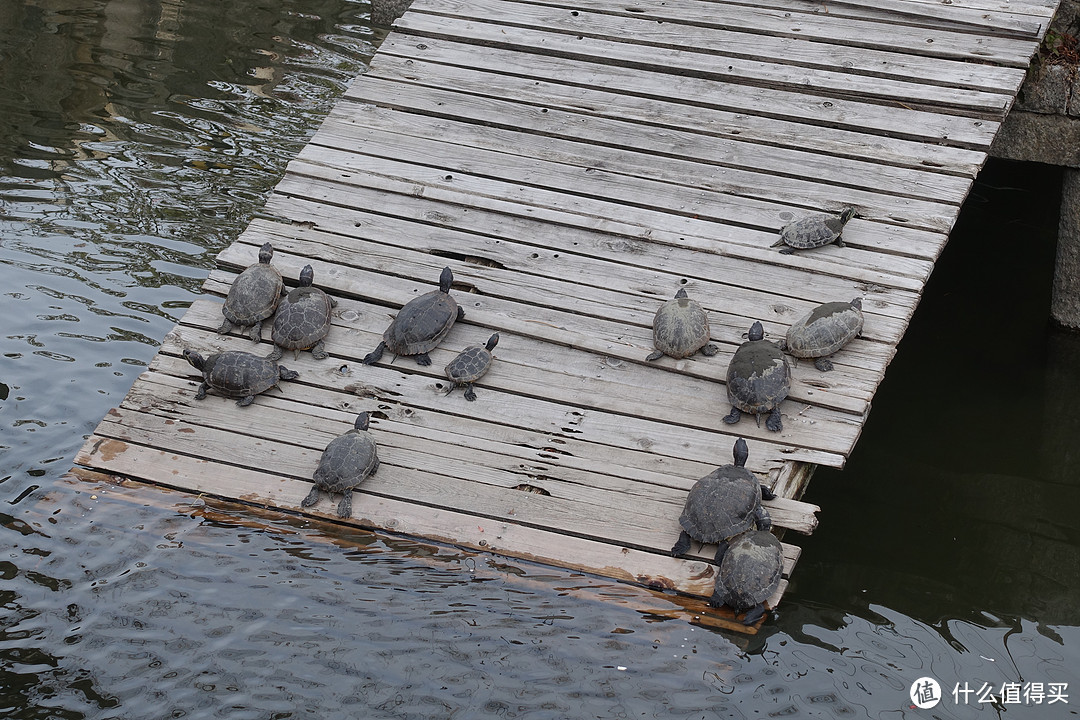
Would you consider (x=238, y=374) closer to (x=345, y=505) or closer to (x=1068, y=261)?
(x=345, y=505)

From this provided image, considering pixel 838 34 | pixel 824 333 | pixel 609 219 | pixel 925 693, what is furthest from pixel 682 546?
pixel 838 34

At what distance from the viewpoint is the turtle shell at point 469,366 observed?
484 cm

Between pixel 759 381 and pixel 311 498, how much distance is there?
2192 millimetres

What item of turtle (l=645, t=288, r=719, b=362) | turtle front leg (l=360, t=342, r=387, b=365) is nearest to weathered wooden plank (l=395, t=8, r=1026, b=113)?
turtle (l=645, t=288, r=719, b=362)

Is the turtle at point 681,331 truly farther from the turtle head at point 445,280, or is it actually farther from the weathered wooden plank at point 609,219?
the turtle head at point 445,280

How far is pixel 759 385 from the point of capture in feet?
14.6

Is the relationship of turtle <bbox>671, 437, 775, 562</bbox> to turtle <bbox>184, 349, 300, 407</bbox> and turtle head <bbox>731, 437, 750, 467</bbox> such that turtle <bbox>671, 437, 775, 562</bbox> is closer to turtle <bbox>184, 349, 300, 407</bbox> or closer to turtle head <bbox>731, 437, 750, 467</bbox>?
turtle head <bbox>731, 437, 750, 467</bbox>

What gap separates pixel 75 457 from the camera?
4.71 m

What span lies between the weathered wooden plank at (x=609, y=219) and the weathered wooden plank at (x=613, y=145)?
1.04ft

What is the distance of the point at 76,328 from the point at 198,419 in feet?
4.99

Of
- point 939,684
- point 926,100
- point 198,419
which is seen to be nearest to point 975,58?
point 926,100

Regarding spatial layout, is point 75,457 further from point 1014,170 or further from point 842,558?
point 1014,170

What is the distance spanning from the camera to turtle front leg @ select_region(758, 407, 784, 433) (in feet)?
14.6

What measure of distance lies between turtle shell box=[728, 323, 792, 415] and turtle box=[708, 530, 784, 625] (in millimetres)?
724
